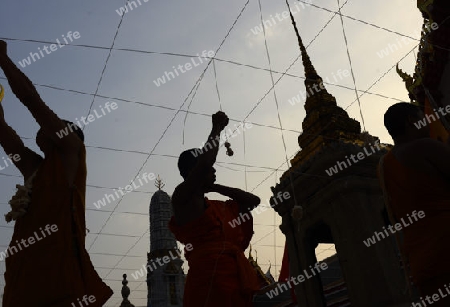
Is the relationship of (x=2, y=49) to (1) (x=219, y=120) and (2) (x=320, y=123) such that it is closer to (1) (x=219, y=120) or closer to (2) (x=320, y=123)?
(1) (x=219, y=120)

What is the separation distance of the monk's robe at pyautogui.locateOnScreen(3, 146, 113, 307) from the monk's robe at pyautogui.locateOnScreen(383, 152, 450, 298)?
6.01 ft

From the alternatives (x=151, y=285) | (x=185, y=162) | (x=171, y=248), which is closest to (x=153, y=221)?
(x=171, y=248)

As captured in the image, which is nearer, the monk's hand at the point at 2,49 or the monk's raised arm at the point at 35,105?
the monk's raised arm at the point at 35,105

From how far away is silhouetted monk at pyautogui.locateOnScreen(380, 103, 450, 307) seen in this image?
244 cm

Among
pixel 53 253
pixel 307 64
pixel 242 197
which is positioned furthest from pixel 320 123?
pixel 53 253

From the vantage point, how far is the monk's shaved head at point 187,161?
10.9 ft

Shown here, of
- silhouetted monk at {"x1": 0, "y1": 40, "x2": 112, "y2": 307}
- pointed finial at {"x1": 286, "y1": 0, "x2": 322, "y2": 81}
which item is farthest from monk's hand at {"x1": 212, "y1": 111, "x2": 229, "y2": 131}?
pointed finial at {"x1": 286, "y1": 0, "x2": 322, "y2": 81}

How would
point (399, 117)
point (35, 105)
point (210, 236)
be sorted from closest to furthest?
1. point (35, 105)
2. point (399, 117)
3. point (210, 236)

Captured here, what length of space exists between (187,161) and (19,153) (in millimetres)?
1200

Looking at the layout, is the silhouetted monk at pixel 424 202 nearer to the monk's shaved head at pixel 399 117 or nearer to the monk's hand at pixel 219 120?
the monk's shaved head at pixel 399 117

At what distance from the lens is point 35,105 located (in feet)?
7.84

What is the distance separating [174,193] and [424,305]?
1785 millimetres

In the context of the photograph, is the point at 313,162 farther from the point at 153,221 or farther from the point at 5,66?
the point at 153,221

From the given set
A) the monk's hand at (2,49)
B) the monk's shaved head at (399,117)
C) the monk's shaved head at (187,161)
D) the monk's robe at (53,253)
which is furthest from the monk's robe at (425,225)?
the monk's hand at (2,49)
